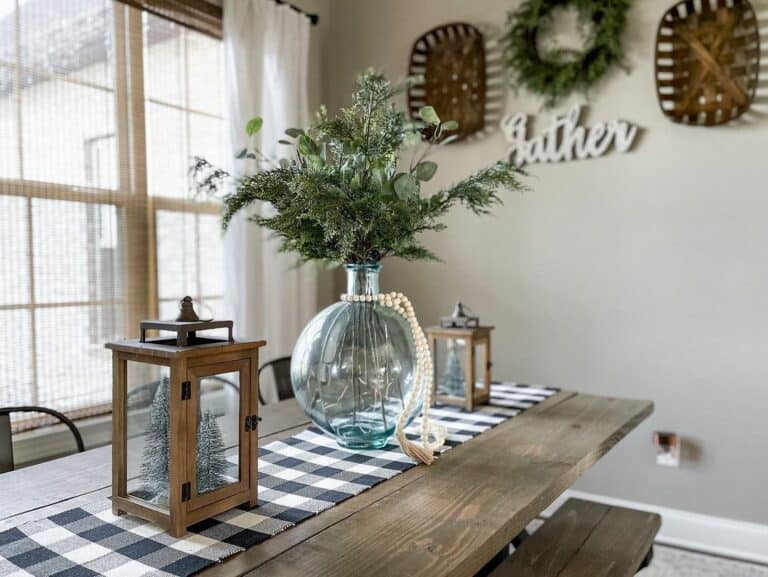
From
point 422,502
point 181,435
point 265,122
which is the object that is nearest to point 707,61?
point 265,122

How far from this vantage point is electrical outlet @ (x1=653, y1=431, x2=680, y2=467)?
8.56 feet

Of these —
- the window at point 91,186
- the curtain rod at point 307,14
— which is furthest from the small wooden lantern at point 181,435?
the curtain rod at point 307,14

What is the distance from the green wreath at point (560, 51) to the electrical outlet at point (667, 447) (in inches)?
58.5

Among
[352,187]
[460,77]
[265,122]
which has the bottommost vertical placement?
[352,187]

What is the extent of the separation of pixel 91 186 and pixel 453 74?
1712mm

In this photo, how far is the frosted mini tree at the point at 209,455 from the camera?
1.03 metres

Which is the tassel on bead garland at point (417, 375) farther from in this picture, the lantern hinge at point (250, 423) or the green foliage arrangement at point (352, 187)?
the lantern hinge at point (250, 423)

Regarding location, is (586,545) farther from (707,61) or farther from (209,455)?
(707,61)

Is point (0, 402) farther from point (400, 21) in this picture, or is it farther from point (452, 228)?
point (400, 21)

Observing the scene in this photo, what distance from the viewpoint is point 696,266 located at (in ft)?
8.42

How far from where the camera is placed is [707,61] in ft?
8.13

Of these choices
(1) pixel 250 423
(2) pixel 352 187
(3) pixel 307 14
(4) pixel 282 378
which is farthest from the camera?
(3) pixel 307 14

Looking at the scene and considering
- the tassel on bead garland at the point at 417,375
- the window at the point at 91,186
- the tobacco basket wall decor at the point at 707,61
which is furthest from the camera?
the tobacco basket wall decor at the point at 707,61

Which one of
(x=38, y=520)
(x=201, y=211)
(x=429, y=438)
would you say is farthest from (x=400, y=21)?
(x=38, y=520)
